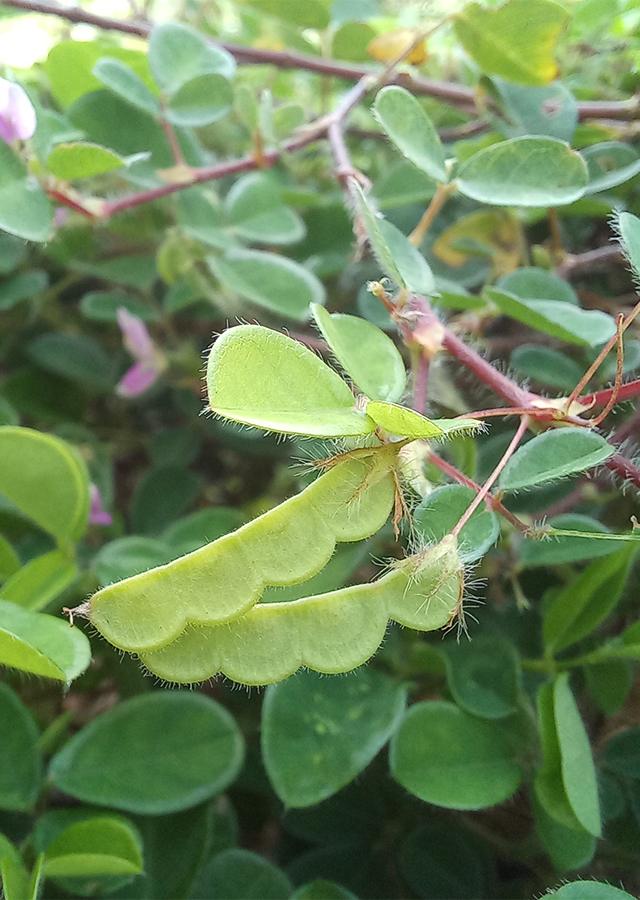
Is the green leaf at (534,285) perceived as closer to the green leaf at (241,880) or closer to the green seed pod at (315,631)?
the green seed pod at (315,631)

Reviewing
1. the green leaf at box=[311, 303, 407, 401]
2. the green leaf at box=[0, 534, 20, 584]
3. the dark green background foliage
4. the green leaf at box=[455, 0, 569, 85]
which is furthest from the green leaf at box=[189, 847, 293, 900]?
the green leaf at box=[455, 0, 569, 85]

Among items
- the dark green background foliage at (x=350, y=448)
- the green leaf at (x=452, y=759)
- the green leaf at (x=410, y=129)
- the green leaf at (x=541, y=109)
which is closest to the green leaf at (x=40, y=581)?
the dark green background foliage at (x=350, y=448)

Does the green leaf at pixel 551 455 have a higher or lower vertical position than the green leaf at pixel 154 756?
higher

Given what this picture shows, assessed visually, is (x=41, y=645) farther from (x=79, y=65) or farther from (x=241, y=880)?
(x=79, y=65)

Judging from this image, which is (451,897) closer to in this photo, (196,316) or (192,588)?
(192,588)

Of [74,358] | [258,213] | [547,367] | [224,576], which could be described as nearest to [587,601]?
[547,367]

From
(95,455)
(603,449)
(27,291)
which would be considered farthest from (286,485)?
(603,449)

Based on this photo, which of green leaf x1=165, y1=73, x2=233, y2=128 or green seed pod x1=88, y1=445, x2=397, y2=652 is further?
green leaf x1=165, y1=73, x2=233, y2=128

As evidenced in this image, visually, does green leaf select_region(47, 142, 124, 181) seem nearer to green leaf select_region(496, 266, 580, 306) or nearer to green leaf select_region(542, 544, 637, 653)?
green leaf select_region(496, 266, 580, 306)
